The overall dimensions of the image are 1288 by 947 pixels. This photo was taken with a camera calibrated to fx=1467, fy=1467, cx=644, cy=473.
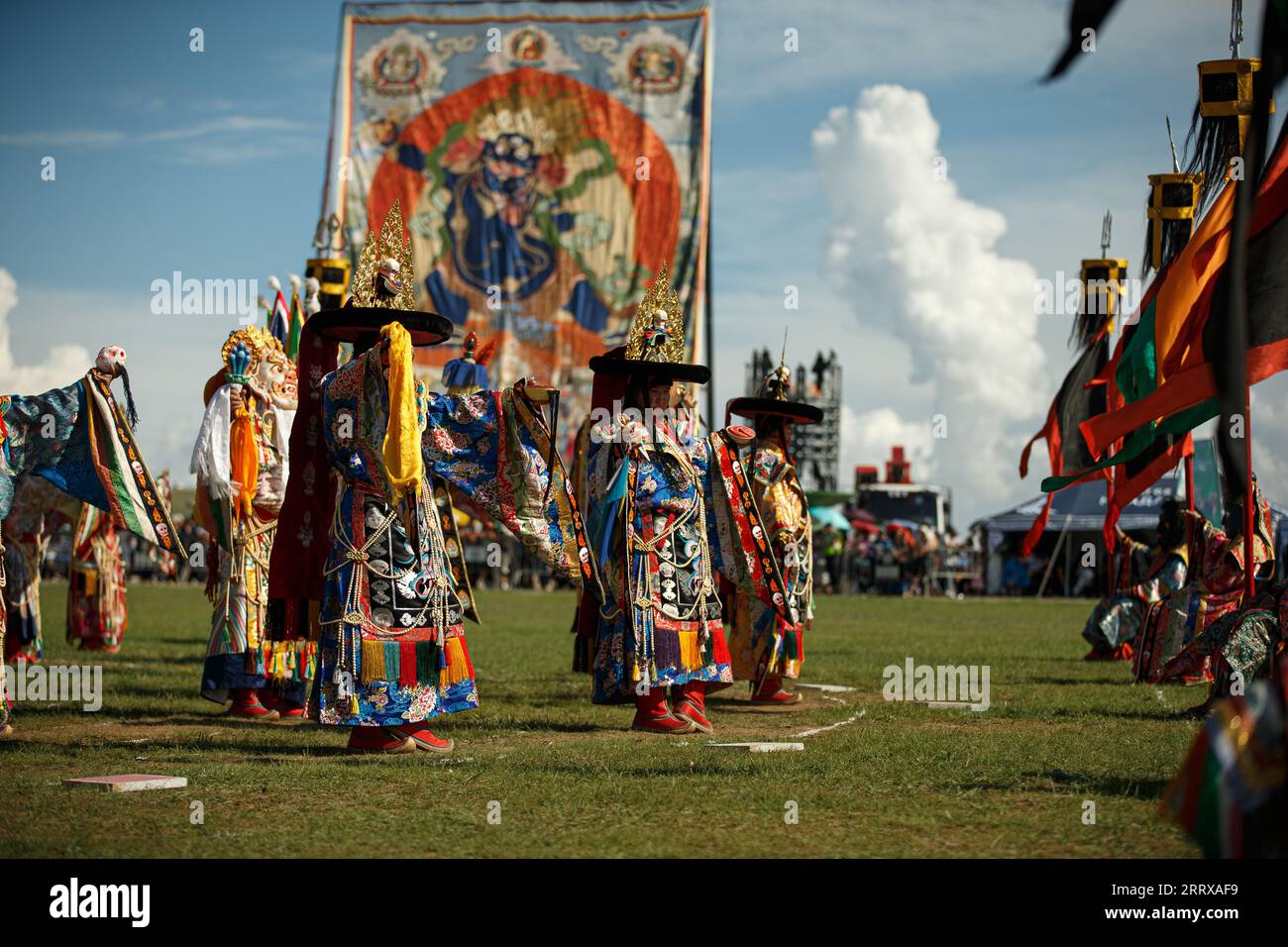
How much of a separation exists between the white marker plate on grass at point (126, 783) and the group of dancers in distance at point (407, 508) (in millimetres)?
1078

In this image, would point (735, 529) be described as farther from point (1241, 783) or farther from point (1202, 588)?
point (1241, 783)

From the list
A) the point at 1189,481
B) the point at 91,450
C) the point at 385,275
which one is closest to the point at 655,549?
the point at 385,275

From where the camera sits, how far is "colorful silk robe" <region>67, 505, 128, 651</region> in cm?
1619

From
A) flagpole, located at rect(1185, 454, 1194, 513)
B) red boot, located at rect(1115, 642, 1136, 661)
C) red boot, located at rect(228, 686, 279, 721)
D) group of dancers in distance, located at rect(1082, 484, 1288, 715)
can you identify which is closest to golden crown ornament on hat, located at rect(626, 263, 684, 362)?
red boot, located at rect(228, 686, 279, 721)

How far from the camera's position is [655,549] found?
9250mm

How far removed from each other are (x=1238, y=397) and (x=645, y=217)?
3011cm

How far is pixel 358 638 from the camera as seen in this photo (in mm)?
7758

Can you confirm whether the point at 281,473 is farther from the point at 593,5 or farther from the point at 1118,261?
the point at 593,5

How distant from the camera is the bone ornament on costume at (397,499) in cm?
774

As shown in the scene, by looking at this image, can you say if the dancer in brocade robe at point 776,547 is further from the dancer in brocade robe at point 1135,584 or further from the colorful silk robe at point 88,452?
the colorful silk robe at point 88,452

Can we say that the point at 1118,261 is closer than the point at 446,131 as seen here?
Yes

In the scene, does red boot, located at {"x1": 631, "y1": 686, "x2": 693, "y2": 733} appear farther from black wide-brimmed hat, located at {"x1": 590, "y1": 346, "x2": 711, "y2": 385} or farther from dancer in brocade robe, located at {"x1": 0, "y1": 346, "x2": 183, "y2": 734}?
dancer in brocade robe, located at {"x1": 0, "y1": 346, "x2": 183, "y2": 734}

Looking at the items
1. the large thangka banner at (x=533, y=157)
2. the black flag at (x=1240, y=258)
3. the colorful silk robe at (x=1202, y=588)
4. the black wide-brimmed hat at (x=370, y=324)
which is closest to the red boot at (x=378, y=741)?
the black wide-brimmed hat at (x=370, y=324)

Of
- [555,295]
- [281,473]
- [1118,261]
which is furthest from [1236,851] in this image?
[555,295]
